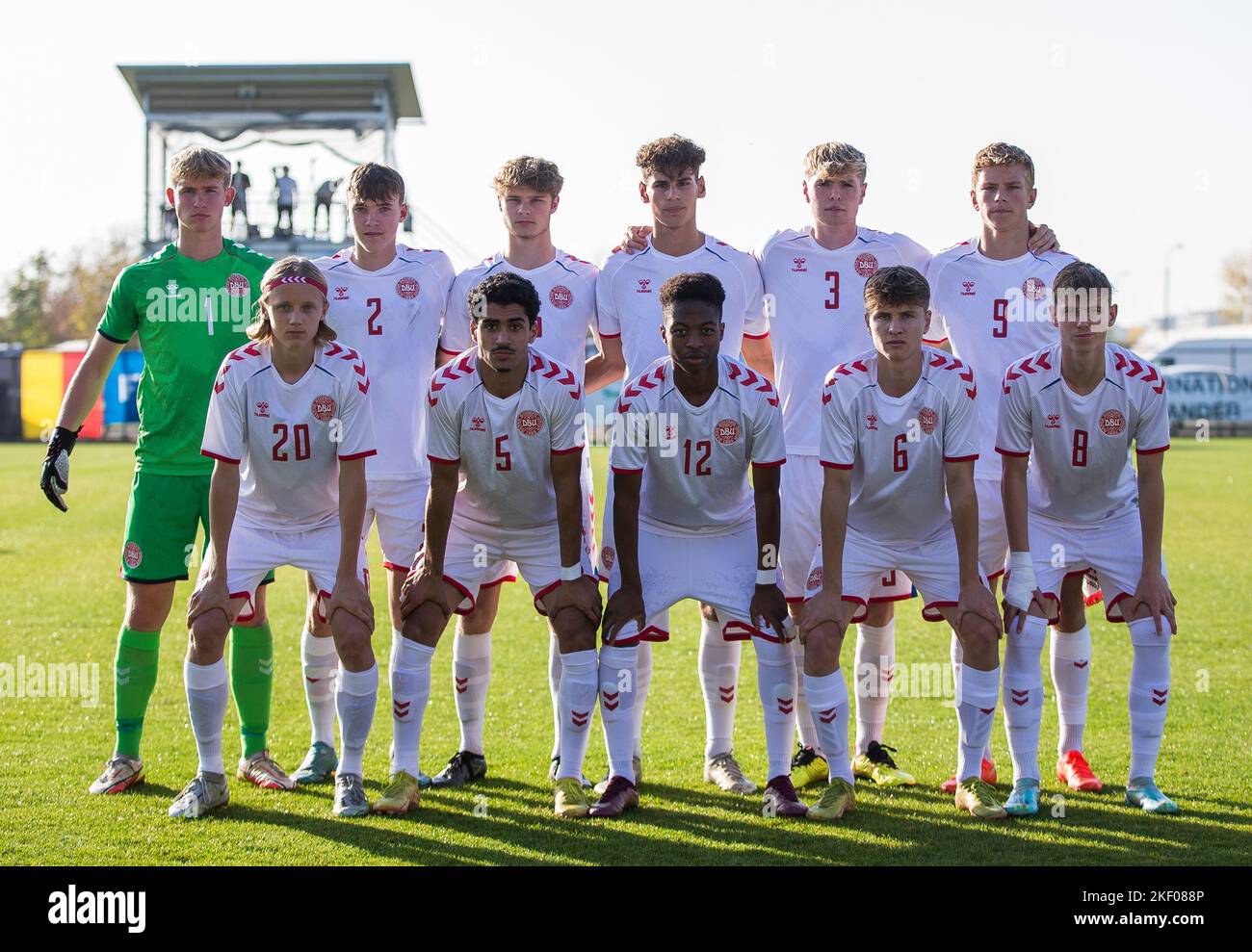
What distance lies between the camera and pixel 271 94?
120ft

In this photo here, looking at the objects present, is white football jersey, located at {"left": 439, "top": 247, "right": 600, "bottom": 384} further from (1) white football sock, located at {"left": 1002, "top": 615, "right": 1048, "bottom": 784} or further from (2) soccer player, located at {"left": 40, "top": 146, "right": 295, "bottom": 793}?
(1) white football sock, located at {"left": 1002, "top": 615, "right": 1048, "bottom": 784}

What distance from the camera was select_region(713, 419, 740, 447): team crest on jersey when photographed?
477cm

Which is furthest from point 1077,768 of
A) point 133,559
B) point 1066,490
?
point 133,559

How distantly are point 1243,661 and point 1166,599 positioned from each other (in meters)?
3.36

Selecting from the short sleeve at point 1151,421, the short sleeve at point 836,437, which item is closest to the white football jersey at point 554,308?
the short sleeve at point 836,437

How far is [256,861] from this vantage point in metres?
4.11

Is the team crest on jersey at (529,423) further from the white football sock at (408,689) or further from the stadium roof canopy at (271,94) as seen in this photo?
the stadium roof canopy at (271,94)

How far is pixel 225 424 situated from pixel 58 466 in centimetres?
91

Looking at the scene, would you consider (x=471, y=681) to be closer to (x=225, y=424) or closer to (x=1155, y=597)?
(x=225, y=424)

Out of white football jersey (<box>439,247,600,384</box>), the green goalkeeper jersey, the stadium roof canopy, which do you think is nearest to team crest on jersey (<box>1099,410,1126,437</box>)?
white football jersey (<box>439,247,600,384</box>)

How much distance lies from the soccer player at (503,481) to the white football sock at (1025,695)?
1.56 m

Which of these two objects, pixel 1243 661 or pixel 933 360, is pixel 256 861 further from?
pixel 1243 661

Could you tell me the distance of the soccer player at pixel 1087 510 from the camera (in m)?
4.75
